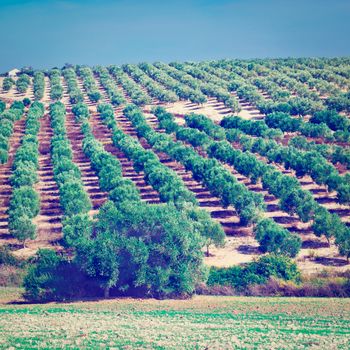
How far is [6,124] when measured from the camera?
404 ft

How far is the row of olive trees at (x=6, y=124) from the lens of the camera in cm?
10312

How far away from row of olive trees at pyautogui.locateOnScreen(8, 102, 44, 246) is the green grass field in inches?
667

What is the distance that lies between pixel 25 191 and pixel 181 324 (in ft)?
141

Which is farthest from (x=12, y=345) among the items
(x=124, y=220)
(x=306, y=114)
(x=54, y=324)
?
(x=306, y=114)

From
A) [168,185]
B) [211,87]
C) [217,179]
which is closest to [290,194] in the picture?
[217,179]

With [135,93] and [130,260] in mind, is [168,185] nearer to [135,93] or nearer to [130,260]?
[130,260]

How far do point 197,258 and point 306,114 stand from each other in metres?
93.3

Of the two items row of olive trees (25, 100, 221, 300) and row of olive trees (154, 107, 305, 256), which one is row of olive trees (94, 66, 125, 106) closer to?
row of olive trees (154, 107, 305, 256)

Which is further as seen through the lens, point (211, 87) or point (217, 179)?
point (211, 87)

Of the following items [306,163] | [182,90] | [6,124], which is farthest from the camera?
[182,90]

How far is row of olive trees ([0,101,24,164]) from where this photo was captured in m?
103

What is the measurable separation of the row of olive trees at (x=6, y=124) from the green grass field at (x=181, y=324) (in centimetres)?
5921

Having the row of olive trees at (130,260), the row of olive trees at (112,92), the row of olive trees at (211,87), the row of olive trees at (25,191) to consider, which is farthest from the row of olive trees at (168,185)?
the row of olive trees at (211,87)

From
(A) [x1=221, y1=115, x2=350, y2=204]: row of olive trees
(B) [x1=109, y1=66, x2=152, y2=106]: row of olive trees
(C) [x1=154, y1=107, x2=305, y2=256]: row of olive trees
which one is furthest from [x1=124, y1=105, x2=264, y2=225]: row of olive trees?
(B) [x1=109, y1=66, x2=152, y2=106]: row of olive trees
